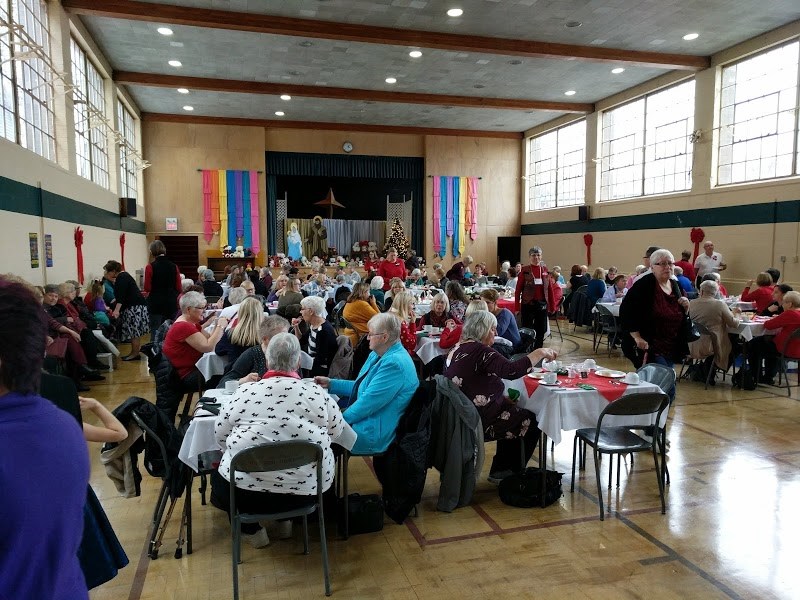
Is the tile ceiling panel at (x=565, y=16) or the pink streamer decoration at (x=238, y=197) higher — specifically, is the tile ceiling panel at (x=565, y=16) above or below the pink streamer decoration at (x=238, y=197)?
above

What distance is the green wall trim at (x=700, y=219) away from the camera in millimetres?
10422

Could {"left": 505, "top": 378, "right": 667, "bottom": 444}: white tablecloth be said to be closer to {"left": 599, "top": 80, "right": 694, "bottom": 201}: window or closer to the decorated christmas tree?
{"left": 599, "top": 80, "right": 694, "bottom": 201}: window

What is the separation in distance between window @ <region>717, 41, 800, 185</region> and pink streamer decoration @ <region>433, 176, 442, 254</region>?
9016mm

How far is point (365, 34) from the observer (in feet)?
32.1

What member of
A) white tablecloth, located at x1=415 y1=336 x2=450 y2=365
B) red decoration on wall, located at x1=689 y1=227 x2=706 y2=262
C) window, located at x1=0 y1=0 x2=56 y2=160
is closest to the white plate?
white tablecloth, located at x1=415 y1=336 x2=450 y2=365

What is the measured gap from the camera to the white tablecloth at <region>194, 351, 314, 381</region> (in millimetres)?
4891

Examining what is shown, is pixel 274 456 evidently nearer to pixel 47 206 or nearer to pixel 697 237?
pixel 47 206

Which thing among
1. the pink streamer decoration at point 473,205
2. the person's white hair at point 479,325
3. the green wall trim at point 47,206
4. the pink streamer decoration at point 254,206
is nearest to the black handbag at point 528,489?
the person's white hair at point 479,325

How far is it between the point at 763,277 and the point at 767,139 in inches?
179

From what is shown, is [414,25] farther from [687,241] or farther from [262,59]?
[687,241]

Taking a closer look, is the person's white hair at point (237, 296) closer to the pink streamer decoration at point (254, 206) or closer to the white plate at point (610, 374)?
the white plate at point (610, 374)

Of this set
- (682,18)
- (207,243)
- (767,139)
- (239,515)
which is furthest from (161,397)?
(207,243)

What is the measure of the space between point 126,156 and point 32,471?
15.2 metres

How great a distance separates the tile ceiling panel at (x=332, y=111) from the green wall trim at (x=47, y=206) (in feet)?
15.3
